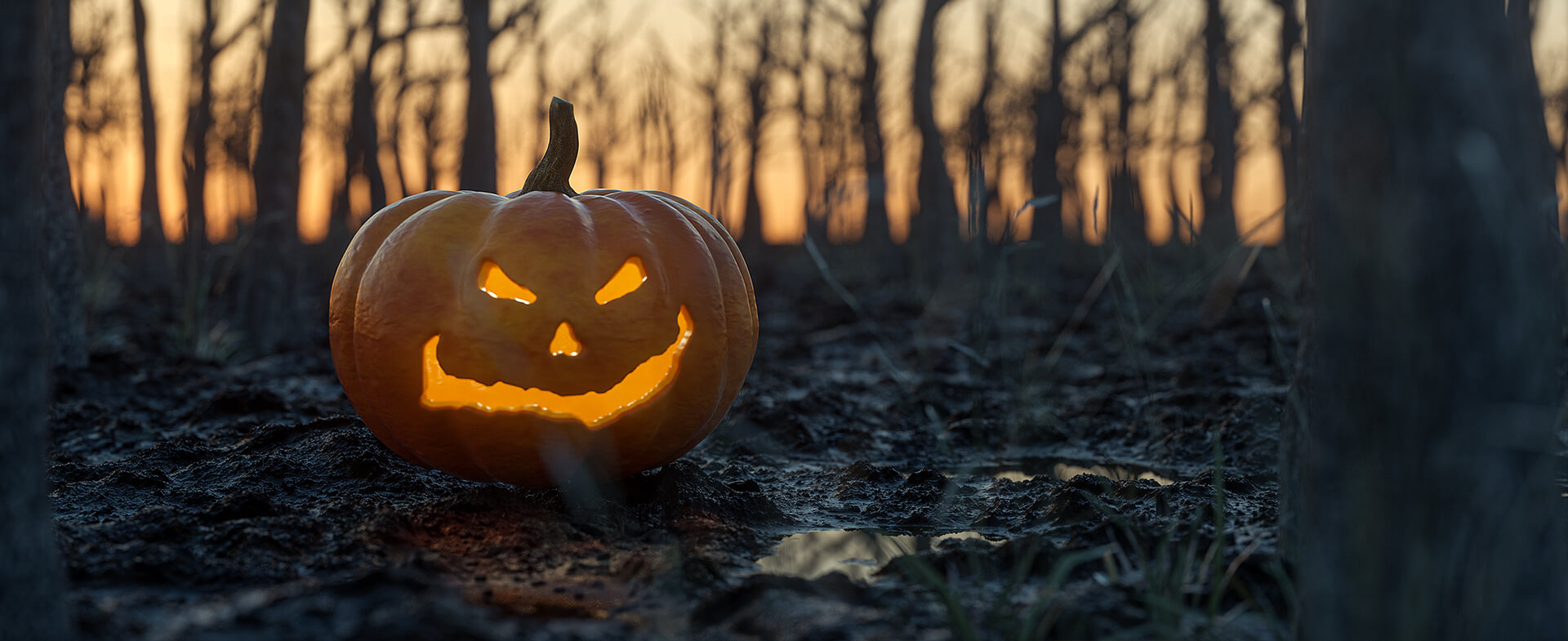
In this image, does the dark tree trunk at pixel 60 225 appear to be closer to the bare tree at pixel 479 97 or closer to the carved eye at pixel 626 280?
the bare tree at pixel 479 97

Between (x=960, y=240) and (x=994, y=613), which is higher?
(x=960, y=240)

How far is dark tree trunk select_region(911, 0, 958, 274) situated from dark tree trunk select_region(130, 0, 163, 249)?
26.3 feet

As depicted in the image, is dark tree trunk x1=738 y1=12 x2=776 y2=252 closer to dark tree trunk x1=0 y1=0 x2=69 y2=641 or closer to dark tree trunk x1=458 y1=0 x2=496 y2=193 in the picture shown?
dark tree trunk x1=458 y1=0 x2=496 y2=193

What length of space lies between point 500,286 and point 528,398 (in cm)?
28

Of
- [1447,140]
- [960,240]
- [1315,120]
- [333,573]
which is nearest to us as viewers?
[1447,140]

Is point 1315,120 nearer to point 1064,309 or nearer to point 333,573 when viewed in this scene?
point 333,573

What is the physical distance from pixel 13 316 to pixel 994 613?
61.4 inches

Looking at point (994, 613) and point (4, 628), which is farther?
point (994, 613)

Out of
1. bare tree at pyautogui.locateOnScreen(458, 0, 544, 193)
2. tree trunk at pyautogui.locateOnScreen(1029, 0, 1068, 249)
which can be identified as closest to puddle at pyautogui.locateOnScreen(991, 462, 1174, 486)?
bare tree at pyautogui.locateOnScreen(458, 0, 544, 193)

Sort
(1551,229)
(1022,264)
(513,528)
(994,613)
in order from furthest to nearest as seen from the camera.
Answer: (1022,264)
(1551,229)
(513,528)
(994,613)

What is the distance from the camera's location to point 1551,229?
2588 millimetres

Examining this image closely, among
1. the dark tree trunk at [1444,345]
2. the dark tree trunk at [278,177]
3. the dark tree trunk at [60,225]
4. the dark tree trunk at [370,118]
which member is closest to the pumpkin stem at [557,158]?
the dark tree trunk at [1444,345]

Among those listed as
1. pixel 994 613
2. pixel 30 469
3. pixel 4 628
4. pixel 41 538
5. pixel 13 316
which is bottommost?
pixel 994 613

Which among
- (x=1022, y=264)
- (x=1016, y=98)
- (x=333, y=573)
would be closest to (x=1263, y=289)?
(x=1022, y=264)
